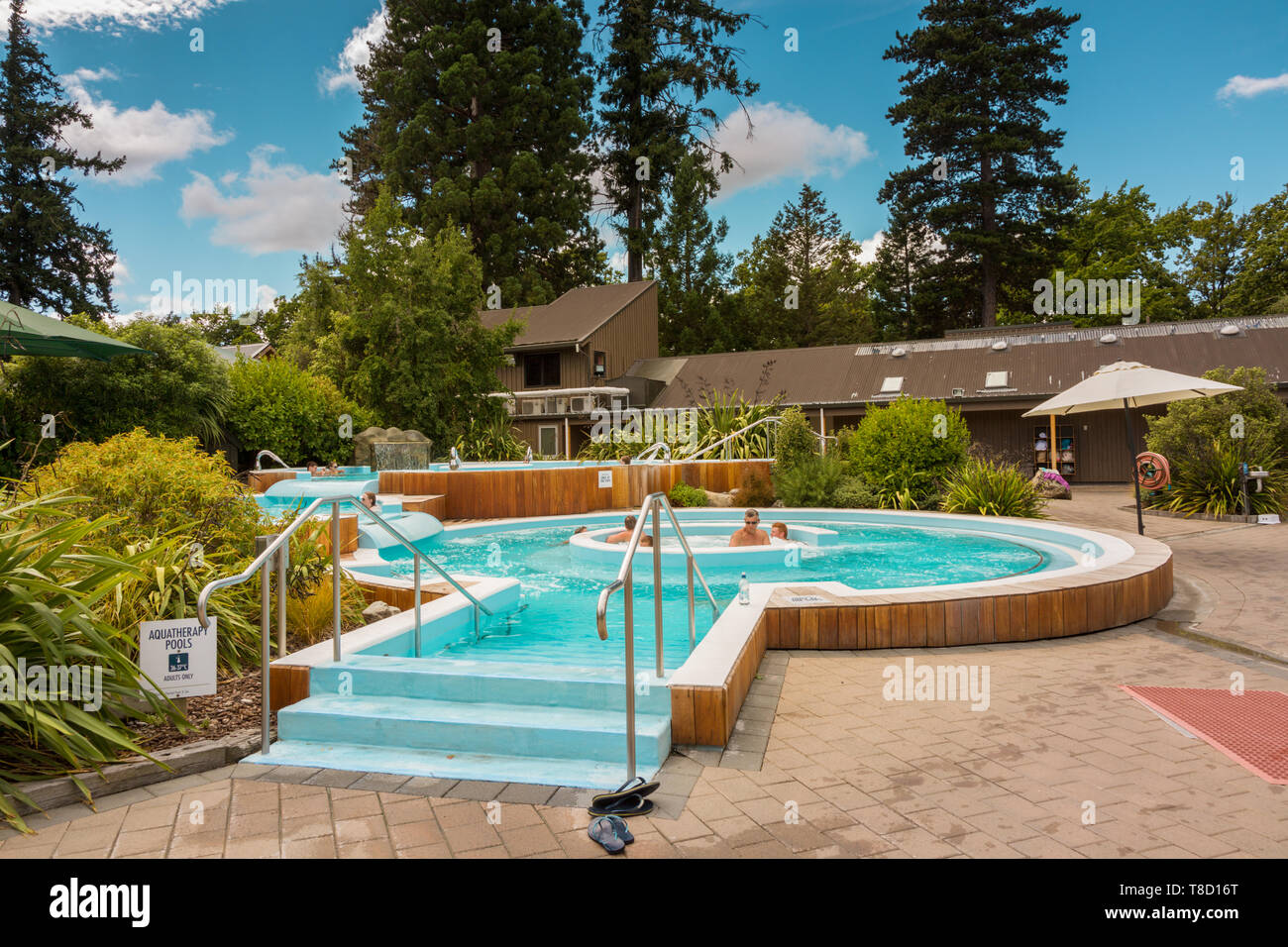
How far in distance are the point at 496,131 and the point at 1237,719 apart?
1282 inches

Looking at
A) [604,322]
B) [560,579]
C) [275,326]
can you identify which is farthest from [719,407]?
[275,326]

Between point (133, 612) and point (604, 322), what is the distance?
74.2ft

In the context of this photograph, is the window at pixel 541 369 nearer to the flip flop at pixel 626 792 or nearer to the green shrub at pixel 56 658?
the green shrub at pixel 56 658

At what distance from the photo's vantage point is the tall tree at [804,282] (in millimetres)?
36531

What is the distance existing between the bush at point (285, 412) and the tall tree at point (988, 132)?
25.0 metres

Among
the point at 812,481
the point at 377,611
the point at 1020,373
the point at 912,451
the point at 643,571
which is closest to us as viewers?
the point at 377,611

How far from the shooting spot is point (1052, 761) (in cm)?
312

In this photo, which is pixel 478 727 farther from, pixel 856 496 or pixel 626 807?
pixel 856 496

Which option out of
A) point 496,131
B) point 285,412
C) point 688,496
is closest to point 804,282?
point 496,131

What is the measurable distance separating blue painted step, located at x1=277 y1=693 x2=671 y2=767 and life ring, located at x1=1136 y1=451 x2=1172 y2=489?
12221mm

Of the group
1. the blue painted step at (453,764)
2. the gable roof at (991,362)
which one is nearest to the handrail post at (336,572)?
the blue painted step at (453,764)

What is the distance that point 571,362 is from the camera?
84.1 feet

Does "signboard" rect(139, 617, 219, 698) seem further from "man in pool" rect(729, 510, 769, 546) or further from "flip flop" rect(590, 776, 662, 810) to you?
"man in pool" rect(729, 510, 769, 546)

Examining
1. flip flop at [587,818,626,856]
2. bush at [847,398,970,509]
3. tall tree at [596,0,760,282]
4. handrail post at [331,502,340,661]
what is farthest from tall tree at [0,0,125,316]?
flip flop at [587,818,626,856]
